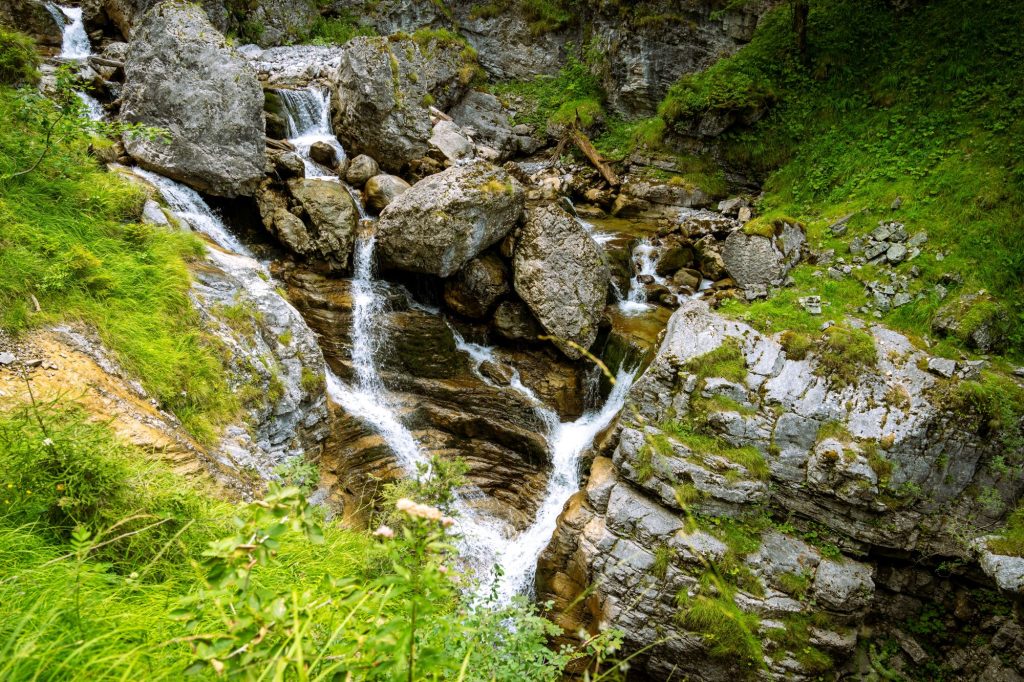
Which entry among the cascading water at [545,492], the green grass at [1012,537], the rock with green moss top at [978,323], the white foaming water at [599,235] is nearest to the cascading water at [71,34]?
the cascading water at [545,492]

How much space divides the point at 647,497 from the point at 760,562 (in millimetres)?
1490

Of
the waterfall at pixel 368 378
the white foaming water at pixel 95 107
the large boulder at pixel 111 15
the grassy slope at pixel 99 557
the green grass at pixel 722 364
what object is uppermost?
the large boulder at pixel 111 15

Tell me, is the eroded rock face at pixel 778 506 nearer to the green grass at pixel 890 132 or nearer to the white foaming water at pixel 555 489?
the white foaming water at pixel 555 489

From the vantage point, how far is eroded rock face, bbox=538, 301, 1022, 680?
6.11 metres

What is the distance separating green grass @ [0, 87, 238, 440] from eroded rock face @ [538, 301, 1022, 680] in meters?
5.00

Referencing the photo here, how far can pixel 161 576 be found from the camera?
258 centimetres

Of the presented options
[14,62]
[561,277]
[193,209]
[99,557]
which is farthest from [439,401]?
[14,62]

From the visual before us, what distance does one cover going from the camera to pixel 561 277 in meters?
9.78

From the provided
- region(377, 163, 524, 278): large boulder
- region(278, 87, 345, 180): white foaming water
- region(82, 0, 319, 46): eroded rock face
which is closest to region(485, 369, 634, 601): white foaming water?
region(377, 163, 524, 278): large boulder

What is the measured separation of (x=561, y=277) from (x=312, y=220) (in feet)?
15.9

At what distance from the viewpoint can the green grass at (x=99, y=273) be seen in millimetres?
4859

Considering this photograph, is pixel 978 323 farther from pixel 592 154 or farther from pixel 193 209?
pixel 193 209

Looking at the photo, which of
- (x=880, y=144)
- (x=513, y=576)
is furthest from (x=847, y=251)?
(x=513, y=576)

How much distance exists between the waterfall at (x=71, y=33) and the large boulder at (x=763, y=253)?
16148 millimetres
